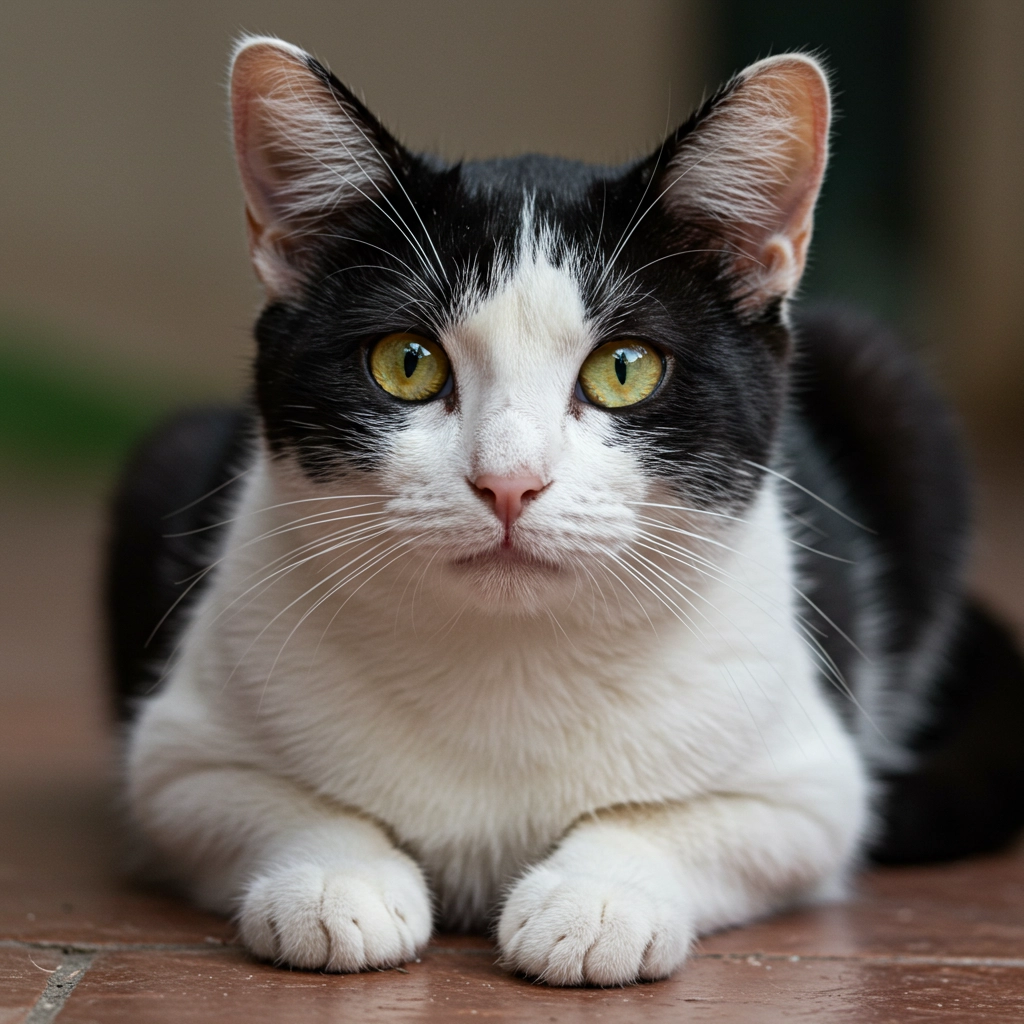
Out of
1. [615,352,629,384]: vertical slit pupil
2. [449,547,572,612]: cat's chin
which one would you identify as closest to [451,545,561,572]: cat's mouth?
[449,547,572,612]: cat's chin

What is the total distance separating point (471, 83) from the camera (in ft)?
25.0

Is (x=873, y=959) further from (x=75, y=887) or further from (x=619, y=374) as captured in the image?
(x=75, y=887)

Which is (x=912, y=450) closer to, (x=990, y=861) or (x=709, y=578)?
(x=990, y=861)

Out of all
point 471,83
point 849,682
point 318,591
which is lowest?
point 849,682

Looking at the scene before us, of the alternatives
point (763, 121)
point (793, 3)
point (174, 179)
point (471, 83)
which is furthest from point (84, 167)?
point (763, 121)

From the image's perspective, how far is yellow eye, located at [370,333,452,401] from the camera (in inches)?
59.3

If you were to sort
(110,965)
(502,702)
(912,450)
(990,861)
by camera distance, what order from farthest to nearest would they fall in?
(912,450)
(990,861)
(502,702)
(110,965)

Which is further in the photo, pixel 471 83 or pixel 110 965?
pixel 471 83

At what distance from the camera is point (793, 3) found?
307 inches

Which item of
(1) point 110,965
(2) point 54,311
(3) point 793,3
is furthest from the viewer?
(3) point 793,3

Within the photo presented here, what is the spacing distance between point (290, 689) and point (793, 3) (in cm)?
713

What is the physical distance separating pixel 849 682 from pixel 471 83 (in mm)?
6157

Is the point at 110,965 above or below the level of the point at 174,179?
below

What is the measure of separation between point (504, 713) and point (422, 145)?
592 cm
